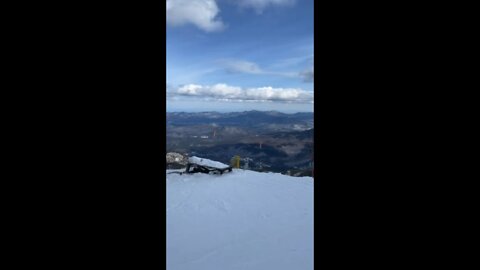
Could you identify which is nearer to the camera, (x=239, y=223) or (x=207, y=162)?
(x=239, y=223)

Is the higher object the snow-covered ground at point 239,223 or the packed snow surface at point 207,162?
the packed snow surface at point 207,162

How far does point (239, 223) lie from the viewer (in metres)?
5.50

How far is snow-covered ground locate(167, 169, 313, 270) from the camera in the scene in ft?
13.4

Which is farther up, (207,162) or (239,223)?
(207,162)

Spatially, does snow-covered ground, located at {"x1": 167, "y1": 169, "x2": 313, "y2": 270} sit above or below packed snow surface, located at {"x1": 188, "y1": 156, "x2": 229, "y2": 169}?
below

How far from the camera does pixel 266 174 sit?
952 centimetres

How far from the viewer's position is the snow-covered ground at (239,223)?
4.07 m

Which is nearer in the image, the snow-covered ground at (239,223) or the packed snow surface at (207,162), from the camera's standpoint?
the snow-covered ground at (239,223)

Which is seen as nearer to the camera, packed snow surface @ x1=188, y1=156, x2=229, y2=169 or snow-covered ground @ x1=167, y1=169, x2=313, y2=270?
snow-covered ground @ x1=167, y1=169, x2=313, y2=270
